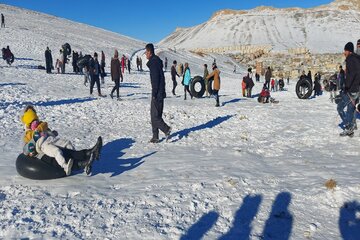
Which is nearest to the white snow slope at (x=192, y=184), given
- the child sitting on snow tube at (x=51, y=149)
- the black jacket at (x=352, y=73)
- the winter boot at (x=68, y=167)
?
the winter boot at (x=68, y=167)

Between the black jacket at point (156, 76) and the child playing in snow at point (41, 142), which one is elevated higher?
the black jacket at point (156, 76)

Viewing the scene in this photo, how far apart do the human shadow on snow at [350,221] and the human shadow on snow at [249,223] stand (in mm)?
621

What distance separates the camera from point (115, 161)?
6.97 metres

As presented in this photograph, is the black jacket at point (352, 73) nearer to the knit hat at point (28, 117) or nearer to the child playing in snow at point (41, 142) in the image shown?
the child playing in snow at point (41, 142)

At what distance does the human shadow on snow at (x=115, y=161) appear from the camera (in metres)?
6.37

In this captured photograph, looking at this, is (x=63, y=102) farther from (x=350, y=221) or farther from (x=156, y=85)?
(x=350, y=221)

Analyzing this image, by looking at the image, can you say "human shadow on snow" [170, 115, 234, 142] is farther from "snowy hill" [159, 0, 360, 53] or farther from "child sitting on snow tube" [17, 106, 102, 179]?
"snowy hill" [159, 0, 360, 53]

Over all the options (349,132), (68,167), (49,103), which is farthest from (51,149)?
(49,103)

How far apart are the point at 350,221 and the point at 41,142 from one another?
463 centimetres

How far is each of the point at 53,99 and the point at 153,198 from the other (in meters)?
10.4

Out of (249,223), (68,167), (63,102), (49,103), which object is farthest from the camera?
(63,102)

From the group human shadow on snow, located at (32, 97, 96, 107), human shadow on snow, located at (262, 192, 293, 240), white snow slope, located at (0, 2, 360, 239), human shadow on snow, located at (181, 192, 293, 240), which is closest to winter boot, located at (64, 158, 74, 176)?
white snow slope, located at (0, 2, 360, 239)

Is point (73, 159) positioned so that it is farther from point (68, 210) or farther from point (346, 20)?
point (346, 20)

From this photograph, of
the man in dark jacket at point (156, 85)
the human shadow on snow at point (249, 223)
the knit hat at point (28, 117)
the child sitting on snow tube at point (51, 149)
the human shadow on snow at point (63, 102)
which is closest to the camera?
the human shadow on snow at point (249, 223)
